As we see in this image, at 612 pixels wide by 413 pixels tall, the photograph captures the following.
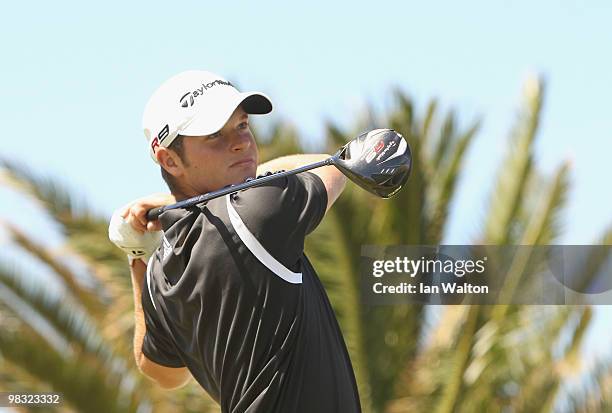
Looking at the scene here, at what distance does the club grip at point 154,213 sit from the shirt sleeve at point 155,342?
204 millimetres

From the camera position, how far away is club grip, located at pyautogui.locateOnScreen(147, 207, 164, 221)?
3645 millimetres

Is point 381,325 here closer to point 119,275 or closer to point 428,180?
point 428,180

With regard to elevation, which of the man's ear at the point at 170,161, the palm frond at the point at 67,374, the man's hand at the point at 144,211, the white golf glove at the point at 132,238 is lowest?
the palm frond at the point at 67,374

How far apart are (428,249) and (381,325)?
2.93 ft

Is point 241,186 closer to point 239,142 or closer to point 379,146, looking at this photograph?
point 239,142

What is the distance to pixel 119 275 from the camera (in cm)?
1199

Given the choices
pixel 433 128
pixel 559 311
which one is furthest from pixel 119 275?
pixel 559 311

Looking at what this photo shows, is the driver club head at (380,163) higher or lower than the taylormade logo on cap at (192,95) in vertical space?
lower

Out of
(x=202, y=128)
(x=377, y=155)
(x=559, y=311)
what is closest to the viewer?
(x=377, y=155)

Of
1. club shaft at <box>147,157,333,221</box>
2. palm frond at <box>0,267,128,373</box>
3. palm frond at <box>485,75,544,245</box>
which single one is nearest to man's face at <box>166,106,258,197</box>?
club shaft at <box>147,157,333,221</box>

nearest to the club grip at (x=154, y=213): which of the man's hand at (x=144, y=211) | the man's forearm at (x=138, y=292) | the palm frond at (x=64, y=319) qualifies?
the man's hand at (x=144, y=211)

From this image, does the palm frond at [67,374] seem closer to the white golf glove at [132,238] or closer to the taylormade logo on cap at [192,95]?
the white golf glove at [132,238]

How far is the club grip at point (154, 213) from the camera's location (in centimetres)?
365

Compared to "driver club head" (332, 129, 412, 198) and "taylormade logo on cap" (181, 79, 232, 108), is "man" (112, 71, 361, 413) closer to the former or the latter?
"taylormade logo on cap" (181, 79, 232, 108)
